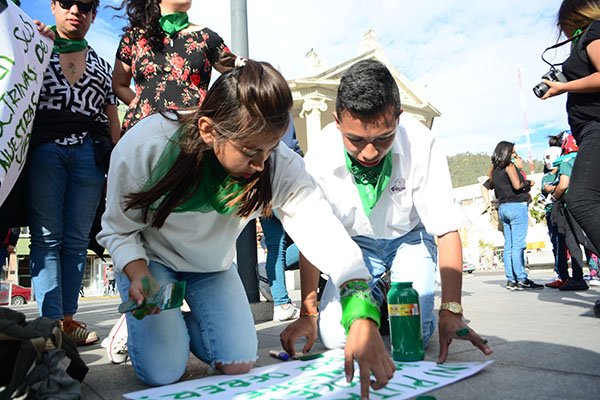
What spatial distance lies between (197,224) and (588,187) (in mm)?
1925

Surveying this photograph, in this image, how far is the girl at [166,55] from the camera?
2.42 metres

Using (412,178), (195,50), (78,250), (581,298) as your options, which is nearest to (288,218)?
(412,178)

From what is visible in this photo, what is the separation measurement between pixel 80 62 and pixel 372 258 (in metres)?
2.05

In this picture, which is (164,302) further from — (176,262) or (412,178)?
(412,178)

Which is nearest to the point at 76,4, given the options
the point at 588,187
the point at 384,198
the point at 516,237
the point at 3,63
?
the point at 3,63

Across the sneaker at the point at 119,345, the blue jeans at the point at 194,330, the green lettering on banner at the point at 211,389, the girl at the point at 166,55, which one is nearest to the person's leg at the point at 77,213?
the girl at the point at 166,55

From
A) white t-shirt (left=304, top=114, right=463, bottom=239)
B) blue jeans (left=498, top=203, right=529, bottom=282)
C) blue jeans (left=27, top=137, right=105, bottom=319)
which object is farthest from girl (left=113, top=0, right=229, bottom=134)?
blue jeans (left=498, top=203, right=529, bottom=282)

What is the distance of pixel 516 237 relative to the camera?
5.30 metres

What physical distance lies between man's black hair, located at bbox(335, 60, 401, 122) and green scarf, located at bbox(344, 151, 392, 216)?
0.31 m

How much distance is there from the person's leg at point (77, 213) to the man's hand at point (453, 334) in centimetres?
196

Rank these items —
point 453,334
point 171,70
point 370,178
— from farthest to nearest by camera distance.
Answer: point 171,70
point 370,178
point 453,334

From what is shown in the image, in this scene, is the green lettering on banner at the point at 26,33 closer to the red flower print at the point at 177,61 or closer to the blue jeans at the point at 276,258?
the red flower print at the point at 177,61

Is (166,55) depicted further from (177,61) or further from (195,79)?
(195,79)

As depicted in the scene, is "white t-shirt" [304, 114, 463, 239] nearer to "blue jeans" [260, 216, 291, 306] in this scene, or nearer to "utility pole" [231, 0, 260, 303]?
"blue jeans" [260, 216, 291, 306]
